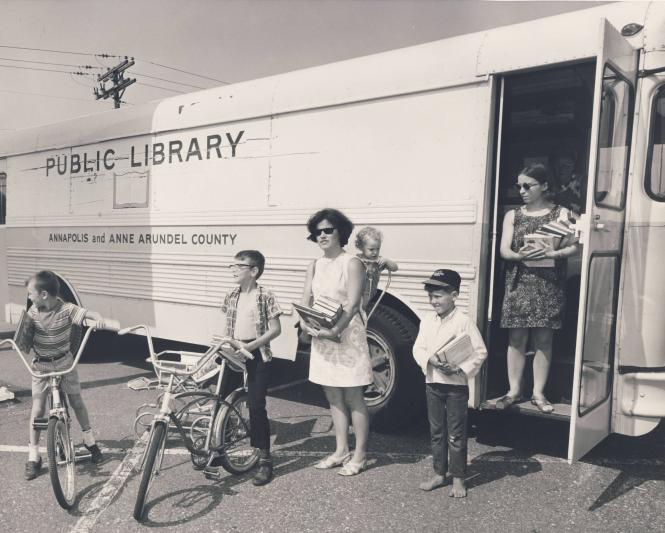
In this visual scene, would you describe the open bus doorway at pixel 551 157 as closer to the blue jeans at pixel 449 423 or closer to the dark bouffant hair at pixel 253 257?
the blue jeans at pixel 449 423

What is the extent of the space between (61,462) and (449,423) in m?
2.13

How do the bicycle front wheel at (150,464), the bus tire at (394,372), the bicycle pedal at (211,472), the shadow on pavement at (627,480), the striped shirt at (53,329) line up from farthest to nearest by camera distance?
the bus tire at (394,372), the striped shirt at (53,329), the bicycle pedal at (211,472), the shadow on pavement at (627,480), the bicycle front wheel at (150,464)

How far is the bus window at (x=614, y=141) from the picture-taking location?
3.67 metres

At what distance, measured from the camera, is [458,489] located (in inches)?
143

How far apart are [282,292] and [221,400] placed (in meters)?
1.60

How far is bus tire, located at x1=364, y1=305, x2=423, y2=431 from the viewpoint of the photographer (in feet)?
15.0

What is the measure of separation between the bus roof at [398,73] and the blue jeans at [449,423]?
2.02 meters

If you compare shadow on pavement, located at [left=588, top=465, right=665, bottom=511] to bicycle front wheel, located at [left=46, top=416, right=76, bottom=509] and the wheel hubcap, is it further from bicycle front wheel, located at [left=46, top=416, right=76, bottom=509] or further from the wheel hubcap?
bicycle front wheel, located at [left=46, top=416, right=76, bottom=509]

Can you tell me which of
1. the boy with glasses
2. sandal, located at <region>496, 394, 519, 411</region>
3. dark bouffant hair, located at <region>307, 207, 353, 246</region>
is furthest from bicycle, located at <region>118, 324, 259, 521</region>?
sandal, located at <region>496, 394, 519, 411</region>

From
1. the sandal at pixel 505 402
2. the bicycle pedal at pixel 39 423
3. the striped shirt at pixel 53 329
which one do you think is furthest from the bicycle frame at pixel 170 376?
the sandal at pixel 505 402

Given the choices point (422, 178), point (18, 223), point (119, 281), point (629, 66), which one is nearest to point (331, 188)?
point (422, 178)

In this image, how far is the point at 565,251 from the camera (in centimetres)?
400

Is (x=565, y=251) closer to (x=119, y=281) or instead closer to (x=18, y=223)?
(x=119, y=281)

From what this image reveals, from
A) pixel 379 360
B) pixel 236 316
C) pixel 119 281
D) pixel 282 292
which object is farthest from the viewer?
pixel 119 281
